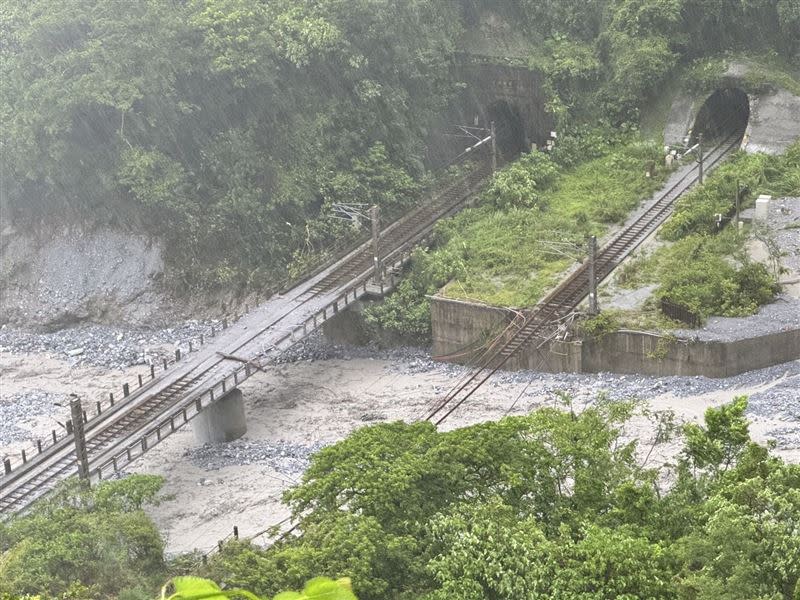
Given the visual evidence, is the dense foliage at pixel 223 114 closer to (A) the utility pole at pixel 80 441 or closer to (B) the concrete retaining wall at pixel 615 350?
(B) the concrete retaining wall at pixel 615 350

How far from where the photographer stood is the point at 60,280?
169ft

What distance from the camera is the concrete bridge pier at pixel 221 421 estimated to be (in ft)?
130

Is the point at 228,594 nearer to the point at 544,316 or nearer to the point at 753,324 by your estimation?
the point at 753,324

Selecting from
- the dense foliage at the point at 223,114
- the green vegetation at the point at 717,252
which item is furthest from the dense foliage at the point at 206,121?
the green vegetation at the point at 717,252

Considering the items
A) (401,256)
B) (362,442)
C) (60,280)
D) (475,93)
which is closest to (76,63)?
(60,280)

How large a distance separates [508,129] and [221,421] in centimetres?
2559

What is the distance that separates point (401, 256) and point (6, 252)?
61.0 ft

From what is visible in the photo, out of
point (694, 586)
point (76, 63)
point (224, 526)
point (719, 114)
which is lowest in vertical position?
point (224, 526)

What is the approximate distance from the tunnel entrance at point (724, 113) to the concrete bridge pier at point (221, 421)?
26755mm

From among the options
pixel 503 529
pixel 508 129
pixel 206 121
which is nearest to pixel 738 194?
pixel 508 129

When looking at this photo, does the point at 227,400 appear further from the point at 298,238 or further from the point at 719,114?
the point at 719,114

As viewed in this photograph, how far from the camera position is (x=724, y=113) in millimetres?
56406

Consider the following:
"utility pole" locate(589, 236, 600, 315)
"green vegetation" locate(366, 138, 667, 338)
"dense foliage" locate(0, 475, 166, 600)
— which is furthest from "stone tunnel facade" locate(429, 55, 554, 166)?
"dense foliage" locate(0, 475, 166, 600)

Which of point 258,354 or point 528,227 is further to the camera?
point 528,227
